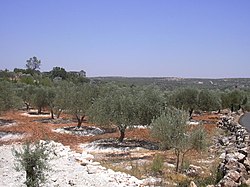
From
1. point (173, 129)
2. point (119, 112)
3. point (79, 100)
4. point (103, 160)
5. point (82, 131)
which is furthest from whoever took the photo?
point (79, 100)

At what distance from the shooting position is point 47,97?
188 feet

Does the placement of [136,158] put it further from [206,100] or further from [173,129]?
[206,100]

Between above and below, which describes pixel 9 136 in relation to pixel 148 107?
below

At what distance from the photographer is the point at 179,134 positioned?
22.6m

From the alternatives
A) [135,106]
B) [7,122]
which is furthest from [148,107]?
[7,122]

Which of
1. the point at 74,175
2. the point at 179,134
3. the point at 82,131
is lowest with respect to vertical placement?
the point at 82,131

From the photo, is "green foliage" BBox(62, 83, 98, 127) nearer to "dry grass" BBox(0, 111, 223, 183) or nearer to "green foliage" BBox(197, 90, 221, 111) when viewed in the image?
"dry grass" BBox(0, 111, 223, 183)

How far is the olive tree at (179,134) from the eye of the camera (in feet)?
72.8

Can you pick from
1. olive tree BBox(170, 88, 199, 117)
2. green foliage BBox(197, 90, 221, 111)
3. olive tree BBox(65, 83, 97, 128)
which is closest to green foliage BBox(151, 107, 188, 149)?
olive tree BBox(65, 83, 97, 128)

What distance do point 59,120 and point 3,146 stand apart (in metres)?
22.1

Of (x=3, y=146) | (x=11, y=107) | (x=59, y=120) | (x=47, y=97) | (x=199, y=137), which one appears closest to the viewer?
(x=199, y=137)

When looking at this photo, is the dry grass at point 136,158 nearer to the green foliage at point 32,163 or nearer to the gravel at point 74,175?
the gravel at point 74,175

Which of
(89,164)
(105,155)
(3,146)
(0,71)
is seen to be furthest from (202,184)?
(0,71)

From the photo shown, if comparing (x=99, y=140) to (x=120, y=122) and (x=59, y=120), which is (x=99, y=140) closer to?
(x=120, y=122)
